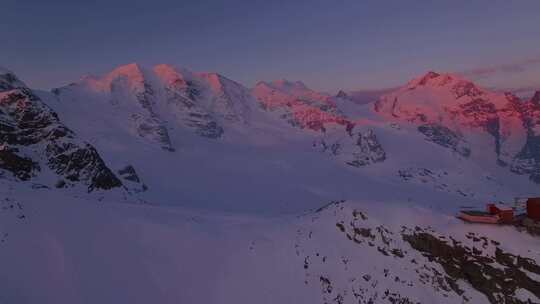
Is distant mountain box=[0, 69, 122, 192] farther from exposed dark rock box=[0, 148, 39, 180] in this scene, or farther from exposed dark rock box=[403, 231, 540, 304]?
exposed dark rock box=[403, 231, 540, 304]

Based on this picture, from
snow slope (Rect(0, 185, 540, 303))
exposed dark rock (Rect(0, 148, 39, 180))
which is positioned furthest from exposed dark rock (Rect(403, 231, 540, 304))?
exposed dark rock (Rect(0, 148, 39, 180))

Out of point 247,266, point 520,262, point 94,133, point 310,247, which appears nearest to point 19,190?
point 247,266

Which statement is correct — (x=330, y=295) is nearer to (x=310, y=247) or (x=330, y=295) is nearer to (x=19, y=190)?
(x=310, y=247)

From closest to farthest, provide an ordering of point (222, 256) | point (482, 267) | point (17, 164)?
1. point (222, 256)
2. point (482, 267)
3. point (17, 164)

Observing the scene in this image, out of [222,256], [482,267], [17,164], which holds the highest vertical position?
[222,256]

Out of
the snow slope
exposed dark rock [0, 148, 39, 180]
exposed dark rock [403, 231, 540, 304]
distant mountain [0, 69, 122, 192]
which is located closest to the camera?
the snow slope

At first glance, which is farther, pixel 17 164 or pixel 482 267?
pixel 17 164

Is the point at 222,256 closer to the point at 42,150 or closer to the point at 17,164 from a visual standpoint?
the point at 17,164

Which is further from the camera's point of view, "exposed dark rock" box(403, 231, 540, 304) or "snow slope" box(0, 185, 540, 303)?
"exposed dark rock" box(403, 231, 540, 304)

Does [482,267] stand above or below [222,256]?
below

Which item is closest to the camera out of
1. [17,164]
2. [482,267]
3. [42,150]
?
[482,267]

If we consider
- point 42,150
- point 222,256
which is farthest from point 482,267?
point 42,150
